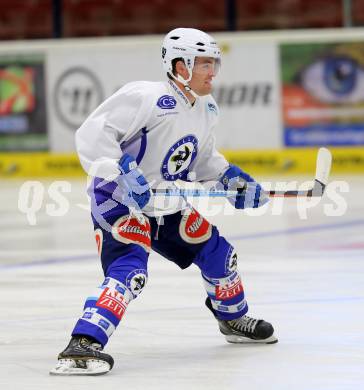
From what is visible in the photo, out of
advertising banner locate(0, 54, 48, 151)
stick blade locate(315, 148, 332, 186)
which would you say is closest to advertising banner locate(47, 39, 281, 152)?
advertising banner locate(0, 54, 48, 151)

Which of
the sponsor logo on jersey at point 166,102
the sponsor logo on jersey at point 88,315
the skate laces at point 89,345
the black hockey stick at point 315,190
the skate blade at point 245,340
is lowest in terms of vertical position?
the skate blade at point 245,340

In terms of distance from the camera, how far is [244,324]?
271 inches

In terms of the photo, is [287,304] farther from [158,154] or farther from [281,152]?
[281,152]

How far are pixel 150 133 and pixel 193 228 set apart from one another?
565mm

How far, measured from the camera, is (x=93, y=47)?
→ 66.6 feet

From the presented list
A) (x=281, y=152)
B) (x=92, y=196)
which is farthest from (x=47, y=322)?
(x=281, y=152)

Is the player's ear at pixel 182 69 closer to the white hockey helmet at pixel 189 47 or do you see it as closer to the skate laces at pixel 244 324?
the white hockey helmet at pixel 189 47

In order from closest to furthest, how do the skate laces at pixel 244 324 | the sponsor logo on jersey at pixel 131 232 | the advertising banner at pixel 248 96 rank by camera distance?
the sponsor logo on jersey at pixel 131 232 < the skate laces at pixel 244 324 < the advertising banner at pixel 248 96

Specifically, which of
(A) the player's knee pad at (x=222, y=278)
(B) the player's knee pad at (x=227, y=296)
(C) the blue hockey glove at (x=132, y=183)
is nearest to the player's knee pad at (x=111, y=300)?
(C) the blue hockey glove at (x=132, y=183)

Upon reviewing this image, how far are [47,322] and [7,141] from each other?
1328 centimetres

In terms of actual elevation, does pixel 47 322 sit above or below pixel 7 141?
above

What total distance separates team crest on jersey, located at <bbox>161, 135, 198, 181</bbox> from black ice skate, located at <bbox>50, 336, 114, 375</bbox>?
1014 mm

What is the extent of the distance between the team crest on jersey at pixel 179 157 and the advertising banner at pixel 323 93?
1285 cm

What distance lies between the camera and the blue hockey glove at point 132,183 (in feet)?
20.1
